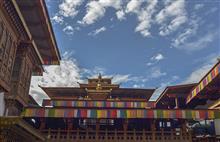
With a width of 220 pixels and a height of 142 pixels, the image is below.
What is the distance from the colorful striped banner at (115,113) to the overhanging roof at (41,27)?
19.6 feet

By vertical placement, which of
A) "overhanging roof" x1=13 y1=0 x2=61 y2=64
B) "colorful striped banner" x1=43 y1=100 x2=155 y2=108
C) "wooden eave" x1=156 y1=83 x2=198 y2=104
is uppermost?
"overhanging roof" x1=13 y1=0 x2=61 y2=64

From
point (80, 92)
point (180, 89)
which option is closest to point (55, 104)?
point (80, 92)

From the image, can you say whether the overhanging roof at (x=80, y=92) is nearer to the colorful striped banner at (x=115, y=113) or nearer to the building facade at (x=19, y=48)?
the building facade at (x=19, y=48)

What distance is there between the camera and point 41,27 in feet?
66.9

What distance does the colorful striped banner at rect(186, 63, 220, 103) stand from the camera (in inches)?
758

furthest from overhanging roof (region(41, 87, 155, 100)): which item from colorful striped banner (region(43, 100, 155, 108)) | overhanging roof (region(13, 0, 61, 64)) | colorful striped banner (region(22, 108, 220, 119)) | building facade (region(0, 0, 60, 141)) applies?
colorful striped banner (region(22, 108, 220, 119))

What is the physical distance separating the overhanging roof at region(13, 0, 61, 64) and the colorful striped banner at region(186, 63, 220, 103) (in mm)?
13107

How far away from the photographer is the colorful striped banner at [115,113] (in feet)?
66.7

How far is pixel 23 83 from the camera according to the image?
20.3 meters

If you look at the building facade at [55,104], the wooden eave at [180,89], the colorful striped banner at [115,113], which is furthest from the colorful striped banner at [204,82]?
the colorful striped banner at [115,113]

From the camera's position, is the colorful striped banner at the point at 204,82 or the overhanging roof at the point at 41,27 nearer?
the overhanging roof at the point at 41,27

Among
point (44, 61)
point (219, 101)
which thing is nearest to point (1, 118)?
point (44, 61)

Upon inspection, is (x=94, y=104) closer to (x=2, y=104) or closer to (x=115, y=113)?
(x=115, y=113)

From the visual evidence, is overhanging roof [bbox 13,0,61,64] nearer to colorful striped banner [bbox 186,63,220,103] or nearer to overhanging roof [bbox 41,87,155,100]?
overhanging roof [bbox 41,87,155,100]
